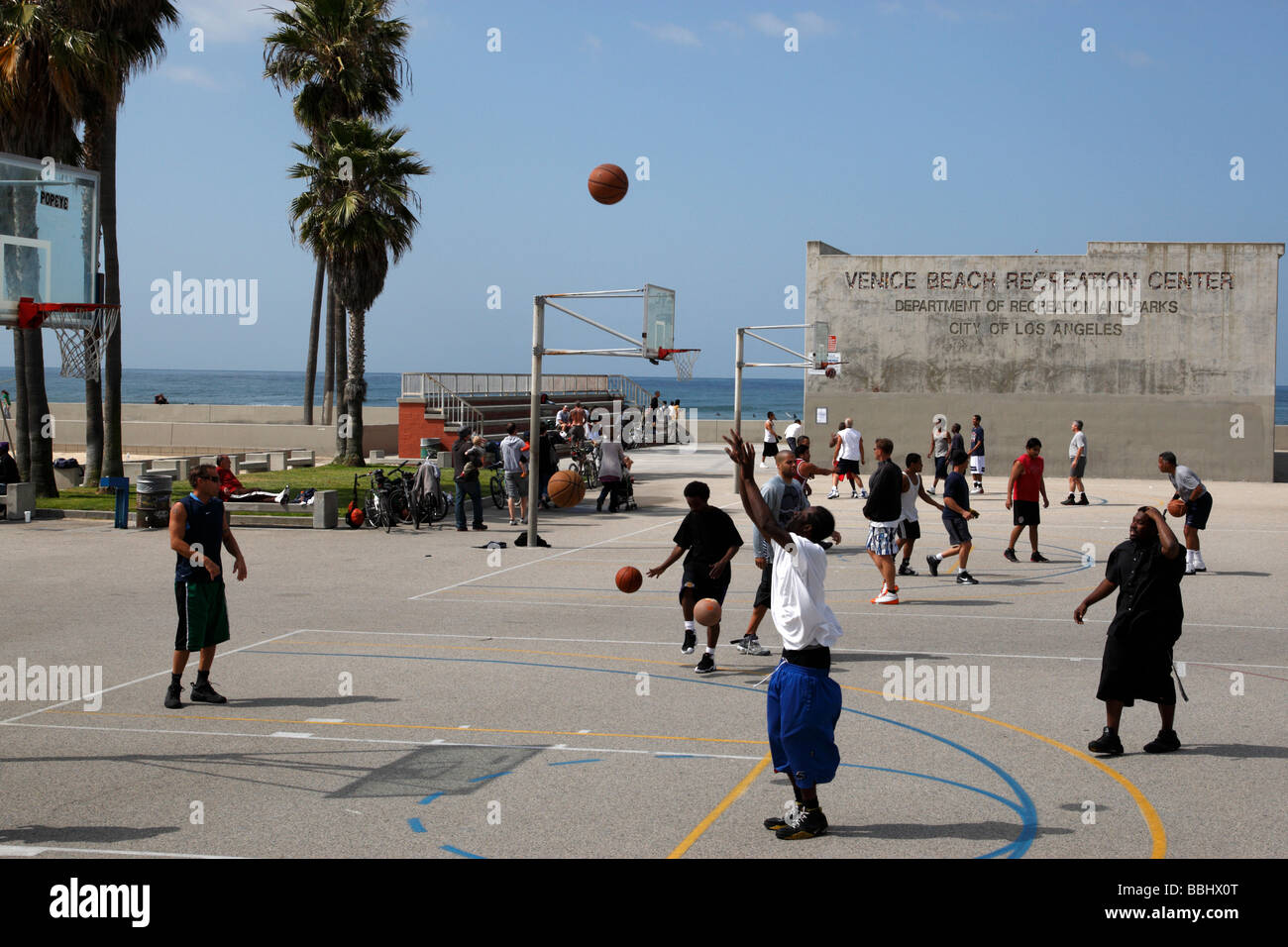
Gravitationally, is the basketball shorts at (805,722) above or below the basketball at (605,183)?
below

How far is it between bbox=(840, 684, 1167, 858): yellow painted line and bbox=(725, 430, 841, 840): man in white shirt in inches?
70.9

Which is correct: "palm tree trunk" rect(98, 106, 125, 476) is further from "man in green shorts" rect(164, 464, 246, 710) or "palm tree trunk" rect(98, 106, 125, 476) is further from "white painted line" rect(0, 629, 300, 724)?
"man in green shorts" rect(164, 464, 246, 710)

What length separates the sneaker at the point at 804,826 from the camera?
6977mm

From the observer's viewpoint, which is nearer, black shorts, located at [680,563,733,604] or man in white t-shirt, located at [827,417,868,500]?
black shorts, located at [680,563,733,604]

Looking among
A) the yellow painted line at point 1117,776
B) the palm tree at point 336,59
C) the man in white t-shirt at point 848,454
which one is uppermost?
the palm tree at point 336,59

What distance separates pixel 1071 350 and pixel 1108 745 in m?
33.2

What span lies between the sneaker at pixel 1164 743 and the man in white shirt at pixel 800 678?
286 cm

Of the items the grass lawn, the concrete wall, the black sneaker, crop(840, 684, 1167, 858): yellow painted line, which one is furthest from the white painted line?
the concrete wall

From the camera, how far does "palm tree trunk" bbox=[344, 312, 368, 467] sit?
36625 mm

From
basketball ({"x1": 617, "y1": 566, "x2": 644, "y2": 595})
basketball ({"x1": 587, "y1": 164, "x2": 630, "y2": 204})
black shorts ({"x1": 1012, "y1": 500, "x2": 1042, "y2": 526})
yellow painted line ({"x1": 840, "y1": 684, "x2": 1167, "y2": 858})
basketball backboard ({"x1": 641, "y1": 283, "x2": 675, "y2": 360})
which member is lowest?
yellow painted line ({"x1": 840, "y1": 684, "x2": 1167, "y2": 858})

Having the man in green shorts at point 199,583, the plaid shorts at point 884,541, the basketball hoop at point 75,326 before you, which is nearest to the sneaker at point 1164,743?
the plaid shorts at point 884,541

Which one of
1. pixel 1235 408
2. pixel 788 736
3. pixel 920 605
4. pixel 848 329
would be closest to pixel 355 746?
pixel 788 736

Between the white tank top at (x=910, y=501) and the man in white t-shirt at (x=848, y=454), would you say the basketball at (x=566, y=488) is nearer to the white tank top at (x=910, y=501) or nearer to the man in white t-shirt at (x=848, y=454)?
the white tank top at (x=910, y=501)
